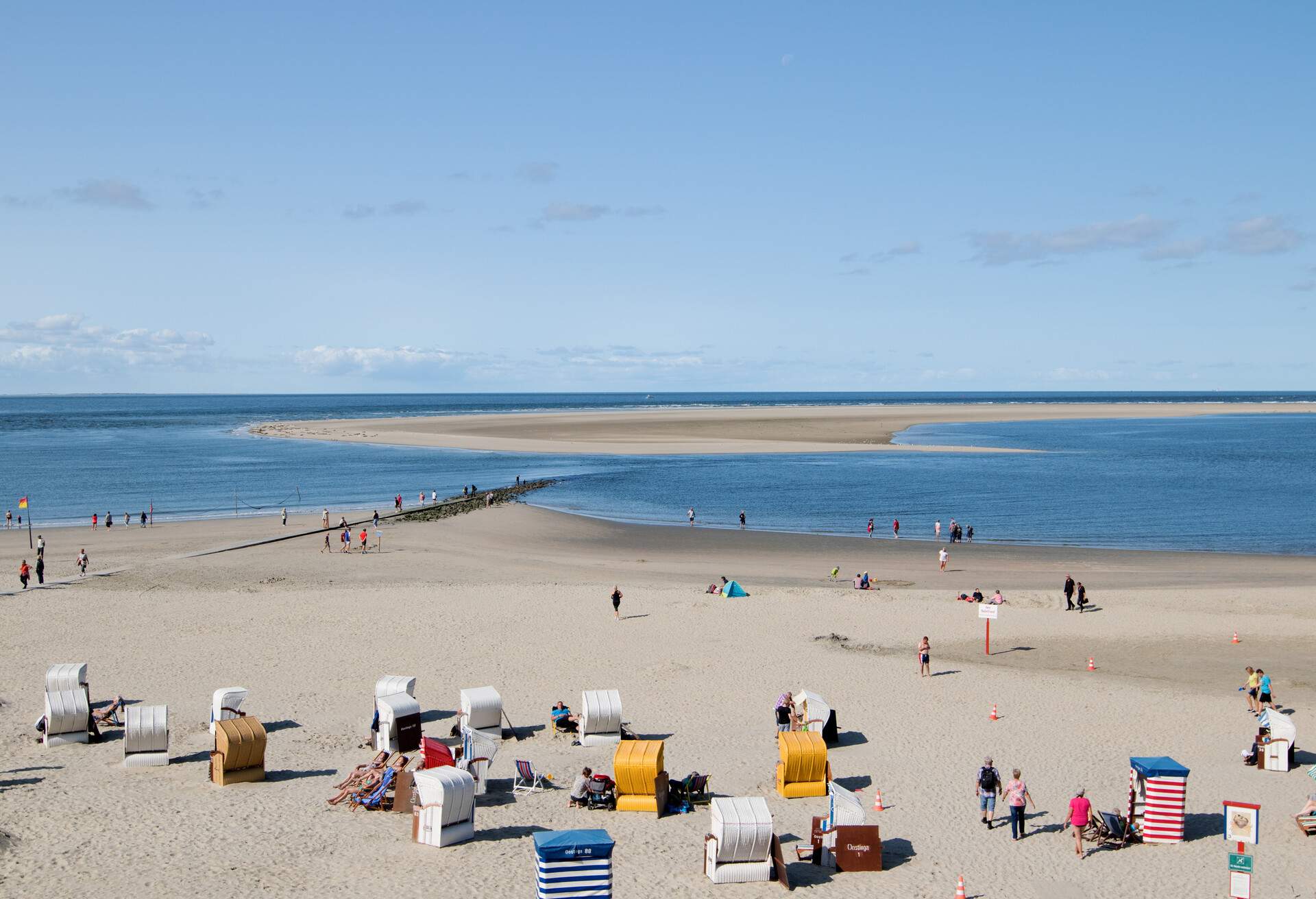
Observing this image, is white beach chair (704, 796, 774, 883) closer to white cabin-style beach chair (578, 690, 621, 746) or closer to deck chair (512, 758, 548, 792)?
deck chair (512, 758, 548, 792)

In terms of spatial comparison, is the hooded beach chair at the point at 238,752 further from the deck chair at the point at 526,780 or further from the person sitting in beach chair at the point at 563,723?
the person sitting in beach chair at the point at 563,723

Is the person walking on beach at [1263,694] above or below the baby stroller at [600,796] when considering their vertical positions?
above

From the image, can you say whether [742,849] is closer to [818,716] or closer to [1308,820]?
[818,716]

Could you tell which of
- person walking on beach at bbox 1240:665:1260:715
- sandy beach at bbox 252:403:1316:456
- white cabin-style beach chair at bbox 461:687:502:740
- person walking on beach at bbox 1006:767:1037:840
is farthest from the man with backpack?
sandy beach at bbox 252:403:1316:456

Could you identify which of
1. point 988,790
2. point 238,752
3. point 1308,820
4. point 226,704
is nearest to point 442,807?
point 238,752

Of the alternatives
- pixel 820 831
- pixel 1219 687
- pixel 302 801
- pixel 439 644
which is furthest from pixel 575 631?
pixel 1219 687

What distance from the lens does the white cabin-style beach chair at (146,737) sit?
1850cm

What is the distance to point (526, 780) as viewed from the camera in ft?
59.1

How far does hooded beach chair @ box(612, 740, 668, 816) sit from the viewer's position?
1683 centimetres

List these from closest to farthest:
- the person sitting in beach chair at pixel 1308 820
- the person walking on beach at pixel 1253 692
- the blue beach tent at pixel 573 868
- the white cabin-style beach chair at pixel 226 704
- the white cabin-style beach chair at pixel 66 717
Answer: the blue beach tent at pixel 573 868 → the person sitting in beach chair at pixel 1308 820 → the white cabin-style beach chair at pixel 66 717 → the white cabin-style beach chair at pixel 226 704 → the person walking on beach at pixel 1253 692

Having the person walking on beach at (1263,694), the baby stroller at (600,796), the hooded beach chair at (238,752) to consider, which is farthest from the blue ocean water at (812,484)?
the hooded beach chair at (238,752)

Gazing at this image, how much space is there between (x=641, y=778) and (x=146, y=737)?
938 cm

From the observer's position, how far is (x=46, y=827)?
1593 cm

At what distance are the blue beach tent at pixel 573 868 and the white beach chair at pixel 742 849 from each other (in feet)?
6.43
